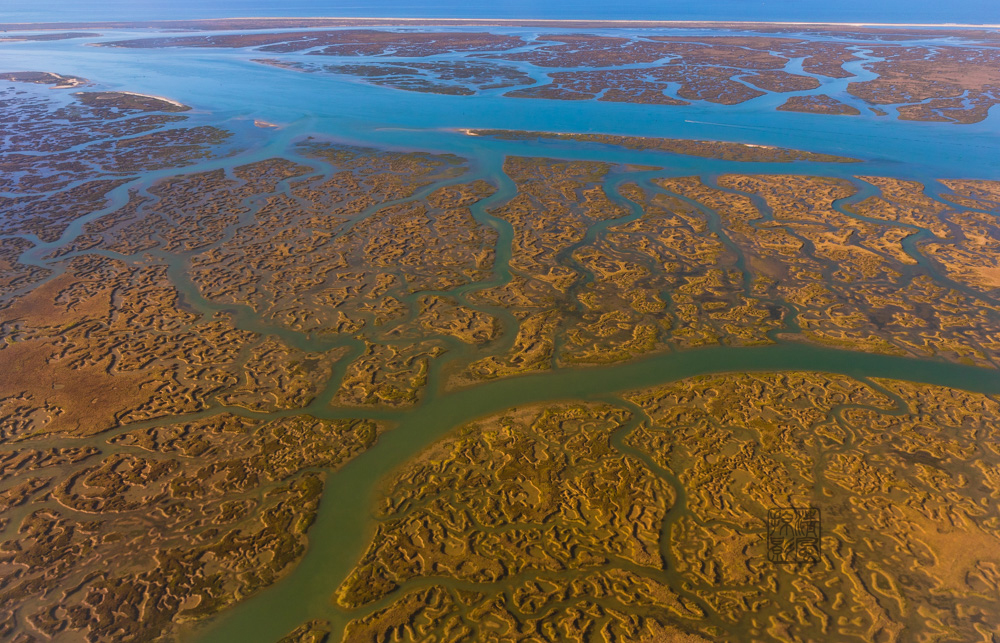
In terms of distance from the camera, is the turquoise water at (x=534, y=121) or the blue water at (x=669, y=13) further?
the blue water at (x=669, y=13)

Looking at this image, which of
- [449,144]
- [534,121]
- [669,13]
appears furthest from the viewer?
[669,13]

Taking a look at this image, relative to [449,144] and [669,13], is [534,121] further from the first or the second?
[669,13]

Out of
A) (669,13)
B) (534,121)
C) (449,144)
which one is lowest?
(449,144)

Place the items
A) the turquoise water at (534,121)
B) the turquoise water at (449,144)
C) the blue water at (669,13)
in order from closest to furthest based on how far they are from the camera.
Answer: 1. the turquoise water at (449,144)
2. the turquoise water at (534,121)
3. the blue water at (669,13)

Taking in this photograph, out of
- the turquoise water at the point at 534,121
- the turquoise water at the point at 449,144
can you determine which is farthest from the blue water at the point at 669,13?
the turquoise water at the point at 534,121

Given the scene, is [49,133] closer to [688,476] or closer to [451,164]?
[451,164]

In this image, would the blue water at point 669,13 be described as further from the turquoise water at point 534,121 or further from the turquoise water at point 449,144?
the turquoise water at point 534,121

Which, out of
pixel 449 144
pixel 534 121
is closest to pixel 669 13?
pixel 534 121

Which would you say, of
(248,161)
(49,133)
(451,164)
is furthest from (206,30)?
(451,164)

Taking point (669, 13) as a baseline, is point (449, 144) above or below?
below

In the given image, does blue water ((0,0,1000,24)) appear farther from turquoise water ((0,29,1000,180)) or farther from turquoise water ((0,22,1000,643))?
turquoise water ((0,29,1000,180))

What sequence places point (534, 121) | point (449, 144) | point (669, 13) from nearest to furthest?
point (449, 144)
point (534, 121)
point (669, 13)

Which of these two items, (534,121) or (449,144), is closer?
(449,144)
